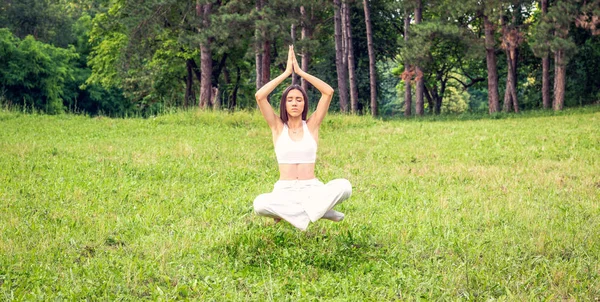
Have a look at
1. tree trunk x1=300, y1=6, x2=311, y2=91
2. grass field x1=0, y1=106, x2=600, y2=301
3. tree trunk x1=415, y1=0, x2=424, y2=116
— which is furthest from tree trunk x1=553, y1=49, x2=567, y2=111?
grass field x1=0, y1=106, x2=600, y2=301

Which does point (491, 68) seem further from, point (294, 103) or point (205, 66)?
point (294, 103)

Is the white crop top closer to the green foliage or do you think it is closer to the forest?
the forest

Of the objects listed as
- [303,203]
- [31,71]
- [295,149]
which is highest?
[31,71]

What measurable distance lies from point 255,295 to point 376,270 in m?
1.34

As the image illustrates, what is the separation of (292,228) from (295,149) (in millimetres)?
1217

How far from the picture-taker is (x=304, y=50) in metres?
30.4

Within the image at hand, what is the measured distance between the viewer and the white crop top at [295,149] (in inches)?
271

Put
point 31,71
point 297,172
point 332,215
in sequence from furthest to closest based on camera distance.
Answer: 1. point 31,71
2. point 297,172
3. point 332,215

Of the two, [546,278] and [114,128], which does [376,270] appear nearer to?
[546,278]

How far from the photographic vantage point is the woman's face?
6.97 metres

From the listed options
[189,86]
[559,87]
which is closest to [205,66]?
[189,86]

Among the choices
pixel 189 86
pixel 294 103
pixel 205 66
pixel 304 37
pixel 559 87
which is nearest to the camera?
pixel 294 103

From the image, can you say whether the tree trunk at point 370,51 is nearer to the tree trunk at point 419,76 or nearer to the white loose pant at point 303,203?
the tree trunk at point 419,76

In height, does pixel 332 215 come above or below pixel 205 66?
below
